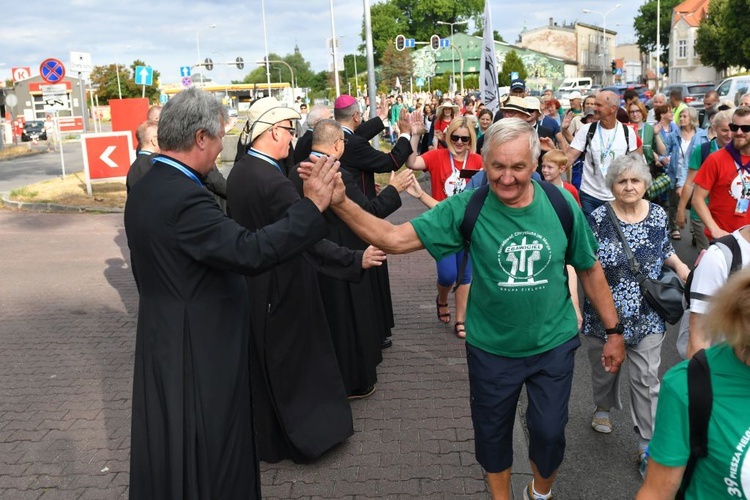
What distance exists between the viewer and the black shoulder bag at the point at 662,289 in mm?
4199

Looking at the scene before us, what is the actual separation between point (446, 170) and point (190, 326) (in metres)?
4.33

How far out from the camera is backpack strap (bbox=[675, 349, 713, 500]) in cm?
200

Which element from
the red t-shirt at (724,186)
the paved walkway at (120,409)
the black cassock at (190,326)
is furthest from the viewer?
the red t-shirt at (724,186)

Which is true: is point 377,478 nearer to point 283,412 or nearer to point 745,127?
point 283,412

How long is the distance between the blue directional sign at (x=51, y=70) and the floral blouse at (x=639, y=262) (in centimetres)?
1859

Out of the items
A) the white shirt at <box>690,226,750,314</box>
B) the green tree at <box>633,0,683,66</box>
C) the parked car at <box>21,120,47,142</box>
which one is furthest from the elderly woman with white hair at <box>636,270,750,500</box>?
the green tree at <box>633,0,683,66</box>

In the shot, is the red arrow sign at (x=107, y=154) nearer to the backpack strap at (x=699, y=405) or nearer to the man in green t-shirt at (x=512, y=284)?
the man in green t-shirt at (x=512, y=284)

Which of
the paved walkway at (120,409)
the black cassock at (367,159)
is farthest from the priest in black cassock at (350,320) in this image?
the black cassock at (367,159)

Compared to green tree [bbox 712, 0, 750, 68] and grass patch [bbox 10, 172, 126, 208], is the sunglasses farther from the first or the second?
green tree [bbox 712, 0, 750, 68]

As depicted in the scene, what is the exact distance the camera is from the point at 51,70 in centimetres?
1980

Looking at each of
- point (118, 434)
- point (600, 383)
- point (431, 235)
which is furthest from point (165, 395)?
point (600, 383)

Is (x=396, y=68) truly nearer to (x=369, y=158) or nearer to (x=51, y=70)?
(x=51, y=70)

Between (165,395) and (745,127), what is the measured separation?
4598 millimetres

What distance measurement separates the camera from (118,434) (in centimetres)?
505
